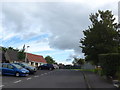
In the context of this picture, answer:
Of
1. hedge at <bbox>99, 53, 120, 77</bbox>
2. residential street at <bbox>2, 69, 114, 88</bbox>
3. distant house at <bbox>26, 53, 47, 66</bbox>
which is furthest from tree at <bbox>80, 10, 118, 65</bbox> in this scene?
distant house at <bbox>26, 53, 47, 66</bbox>

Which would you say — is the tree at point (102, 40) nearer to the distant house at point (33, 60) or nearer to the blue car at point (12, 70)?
the blue car at point (12, 70)

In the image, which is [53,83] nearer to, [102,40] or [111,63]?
[111,63]

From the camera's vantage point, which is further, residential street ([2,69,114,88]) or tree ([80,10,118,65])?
tree ([80,10,118,65])

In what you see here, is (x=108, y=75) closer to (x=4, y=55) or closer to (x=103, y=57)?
(x=103, y=57)

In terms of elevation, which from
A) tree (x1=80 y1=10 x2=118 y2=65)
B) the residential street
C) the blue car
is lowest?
the residential street

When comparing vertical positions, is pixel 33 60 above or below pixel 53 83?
above

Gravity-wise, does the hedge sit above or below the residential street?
above

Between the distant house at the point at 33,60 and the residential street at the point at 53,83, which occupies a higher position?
the distant house at the point at 33,60

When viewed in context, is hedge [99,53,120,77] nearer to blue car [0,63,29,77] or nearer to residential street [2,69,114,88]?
residential street [2,69,114,88]

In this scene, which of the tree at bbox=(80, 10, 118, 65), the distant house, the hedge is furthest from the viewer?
the distant house

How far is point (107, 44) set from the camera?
22.8m

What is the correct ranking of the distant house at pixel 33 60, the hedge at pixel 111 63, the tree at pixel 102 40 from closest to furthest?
the hedge at pixel 111 63
the tree at pixel 102 40
the distant house at pixel 33 60

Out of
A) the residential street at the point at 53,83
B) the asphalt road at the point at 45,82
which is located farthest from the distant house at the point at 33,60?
the residential street at the point at 53,83

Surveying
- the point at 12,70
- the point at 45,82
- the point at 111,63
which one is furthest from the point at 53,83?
the point at 12,70
